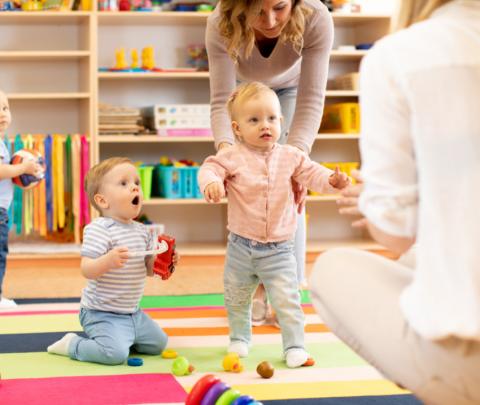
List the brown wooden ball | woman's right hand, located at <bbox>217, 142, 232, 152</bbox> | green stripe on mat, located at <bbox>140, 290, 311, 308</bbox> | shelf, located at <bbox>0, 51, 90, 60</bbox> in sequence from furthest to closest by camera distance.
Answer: shelf, located at <bbox>0, 51, 90, 60</bbox>
green stripe on mat, located at <bbox>140, 290, 311, 308</bbox>
woman's right hand, located at <bbox>217, 142, 232, 152</bbox>
the brown wooden ball

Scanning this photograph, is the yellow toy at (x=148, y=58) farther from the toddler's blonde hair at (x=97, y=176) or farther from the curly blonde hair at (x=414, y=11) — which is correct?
the curly blonde hair at (x=414, y=11)

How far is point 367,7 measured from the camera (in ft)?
15.3

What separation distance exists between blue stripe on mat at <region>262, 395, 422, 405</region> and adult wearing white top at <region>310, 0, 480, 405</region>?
0.64 metres

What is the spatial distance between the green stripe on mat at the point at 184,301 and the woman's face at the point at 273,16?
1.10 meters

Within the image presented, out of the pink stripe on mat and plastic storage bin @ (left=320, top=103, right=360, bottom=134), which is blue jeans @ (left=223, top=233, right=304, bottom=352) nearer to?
the pink stripe on mat

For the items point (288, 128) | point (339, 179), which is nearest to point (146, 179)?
point (288, 128)

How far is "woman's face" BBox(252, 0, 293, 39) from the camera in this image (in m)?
2.26

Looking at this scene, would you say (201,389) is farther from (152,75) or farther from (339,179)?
(152,75)

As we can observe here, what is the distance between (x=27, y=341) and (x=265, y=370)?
802 millimetres

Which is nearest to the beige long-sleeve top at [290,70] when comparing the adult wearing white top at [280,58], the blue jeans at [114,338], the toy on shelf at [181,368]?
the adult wearing white top at [280,58]

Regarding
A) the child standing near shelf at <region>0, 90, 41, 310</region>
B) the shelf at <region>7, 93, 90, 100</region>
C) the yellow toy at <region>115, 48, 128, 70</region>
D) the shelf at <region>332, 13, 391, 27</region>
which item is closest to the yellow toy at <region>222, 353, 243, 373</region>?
the child standing near shelf at <region>0, 90, 41, 310</region>

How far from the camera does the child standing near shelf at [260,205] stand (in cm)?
227

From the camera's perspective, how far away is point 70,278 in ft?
11.9

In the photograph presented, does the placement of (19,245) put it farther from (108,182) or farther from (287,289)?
(287,289)
